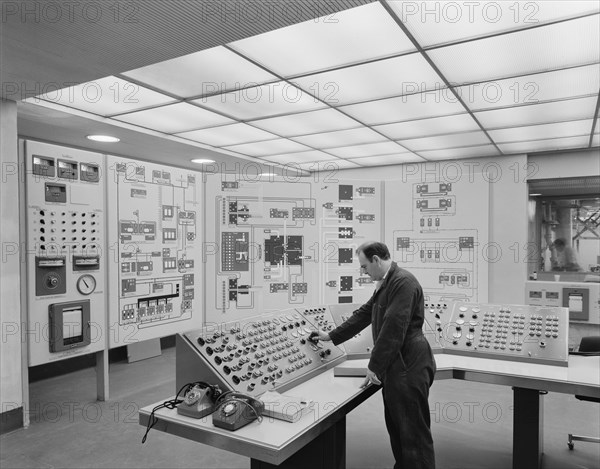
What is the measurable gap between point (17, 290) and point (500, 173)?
628 centimetres

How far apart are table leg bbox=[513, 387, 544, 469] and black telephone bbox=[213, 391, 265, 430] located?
171cm

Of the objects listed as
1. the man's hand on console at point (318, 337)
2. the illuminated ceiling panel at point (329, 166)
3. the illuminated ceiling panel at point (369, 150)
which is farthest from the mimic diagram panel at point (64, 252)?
the illuminated ceiling panel at point (329, 166)

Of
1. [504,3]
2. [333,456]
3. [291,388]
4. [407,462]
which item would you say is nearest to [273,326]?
[291,388]

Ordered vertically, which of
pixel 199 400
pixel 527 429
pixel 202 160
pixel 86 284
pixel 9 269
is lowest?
pixel 527 429

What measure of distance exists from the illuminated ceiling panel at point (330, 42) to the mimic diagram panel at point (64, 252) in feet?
6.07

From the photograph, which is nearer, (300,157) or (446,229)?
(446,229)

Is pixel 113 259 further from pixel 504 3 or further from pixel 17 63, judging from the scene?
pixel 504 3

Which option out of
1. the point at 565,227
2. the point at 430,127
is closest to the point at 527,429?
the point at 430,127

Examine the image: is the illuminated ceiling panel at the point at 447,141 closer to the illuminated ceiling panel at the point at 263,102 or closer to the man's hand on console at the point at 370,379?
the illuminated ceiling panel at the point at 263,102

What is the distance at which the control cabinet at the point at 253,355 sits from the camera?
201cm

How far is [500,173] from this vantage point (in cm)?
666

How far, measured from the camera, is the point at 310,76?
11.6ft

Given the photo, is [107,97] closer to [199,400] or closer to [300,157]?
[199,400]

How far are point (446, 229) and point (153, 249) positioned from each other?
309 cm
